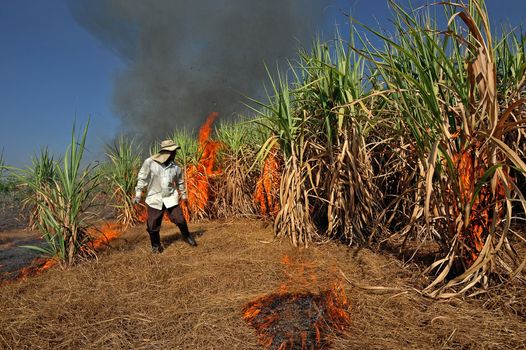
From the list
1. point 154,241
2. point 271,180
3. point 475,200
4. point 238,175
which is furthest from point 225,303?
point 238,175

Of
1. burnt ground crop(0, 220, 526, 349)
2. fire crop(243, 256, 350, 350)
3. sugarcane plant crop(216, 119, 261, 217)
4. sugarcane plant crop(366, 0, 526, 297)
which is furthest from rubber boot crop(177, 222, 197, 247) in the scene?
sugarcane plant crop(366, 0, 526, 297)

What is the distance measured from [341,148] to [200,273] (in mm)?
2022

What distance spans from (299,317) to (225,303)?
648mm

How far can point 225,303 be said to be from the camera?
2.77 meters

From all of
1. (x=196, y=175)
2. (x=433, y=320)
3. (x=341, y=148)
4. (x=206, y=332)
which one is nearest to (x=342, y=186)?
(x=341, y=148)

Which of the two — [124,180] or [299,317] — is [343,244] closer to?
[299,317]

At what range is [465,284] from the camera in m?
2.55

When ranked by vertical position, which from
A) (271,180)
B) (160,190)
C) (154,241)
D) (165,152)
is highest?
(165,152)

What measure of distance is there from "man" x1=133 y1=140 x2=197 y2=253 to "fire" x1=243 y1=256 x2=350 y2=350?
96.3 inches

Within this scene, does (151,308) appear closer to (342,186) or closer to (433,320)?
(433,320)

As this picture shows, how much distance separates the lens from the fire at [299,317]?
7.15 feet

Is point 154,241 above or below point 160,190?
below

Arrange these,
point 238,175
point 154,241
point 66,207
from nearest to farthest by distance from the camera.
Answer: point 66,207, point 154,241, point 238,175

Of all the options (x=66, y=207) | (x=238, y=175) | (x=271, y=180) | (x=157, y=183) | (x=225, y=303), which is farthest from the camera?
(x=238, y=175)
